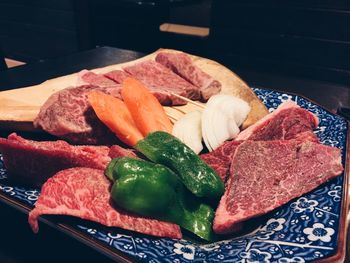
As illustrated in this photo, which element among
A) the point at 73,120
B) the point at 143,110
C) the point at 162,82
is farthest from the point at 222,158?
the point at 162,82

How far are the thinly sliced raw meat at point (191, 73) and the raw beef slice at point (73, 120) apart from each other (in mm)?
1096

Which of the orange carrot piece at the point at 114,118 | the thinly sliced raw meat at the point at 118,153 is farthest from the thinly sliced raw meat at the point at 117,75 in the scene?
the thinly sliced raw meat at the point at 118,153

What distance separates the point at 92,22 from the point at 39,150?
272 inches

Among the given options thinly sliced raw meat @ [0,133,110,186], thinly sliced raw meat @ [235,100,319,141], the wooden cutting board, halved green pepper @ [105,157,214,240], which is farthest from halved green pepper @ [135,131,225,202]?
the wooden cutting board

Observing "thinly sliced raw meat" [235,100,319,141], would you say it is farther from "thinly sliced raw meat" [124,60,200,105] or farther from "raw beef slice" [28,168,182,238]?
"raw beef slice" [28,168,182,238]

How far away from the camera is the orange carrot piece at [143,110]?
2254 millimetres

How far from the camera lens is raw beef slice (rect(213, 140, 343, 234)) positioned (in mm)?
1700

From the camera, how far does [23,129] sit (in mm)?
2373

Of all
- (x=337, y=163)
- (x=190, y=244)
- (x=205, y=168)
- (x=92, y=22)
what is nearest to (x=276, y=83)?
(x=337, y=163)

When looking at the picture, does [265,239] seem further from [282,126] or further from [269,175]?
[282,126]

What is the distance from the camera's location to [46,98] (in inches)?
109

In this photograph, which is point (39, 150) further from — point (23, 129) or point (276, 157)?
point (276, 157)

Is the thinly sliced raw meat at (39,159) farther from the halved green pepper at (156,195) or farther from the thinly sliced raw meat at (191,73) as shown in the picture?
the thinly sliced raw meat at (191,73)

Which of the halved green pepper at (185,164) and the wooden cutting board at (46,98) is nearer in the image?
the halved green pepper at (185,164)
